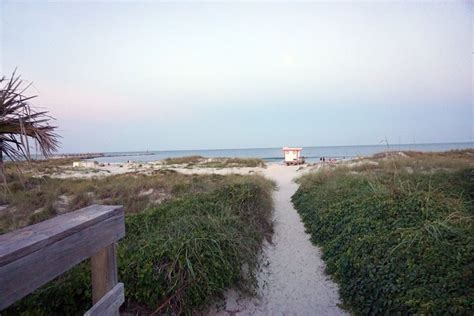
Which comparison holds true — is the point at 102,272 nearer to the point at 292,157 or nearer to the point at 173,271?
the point at 173,271

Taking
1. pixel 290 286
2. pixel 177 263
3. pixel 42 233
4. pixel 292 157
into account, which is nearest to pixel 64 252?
pixel 42 233

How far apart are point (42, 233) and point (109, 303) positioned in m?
0.82

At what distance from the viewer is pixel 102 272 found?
2.21 meters

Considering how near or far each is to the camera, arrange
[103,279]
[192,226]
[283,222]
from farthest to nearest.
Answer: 1. [283,222]
2. [192,226]
3. [103,279]

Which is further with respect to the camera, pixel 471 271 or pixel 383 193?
pixel 383 193

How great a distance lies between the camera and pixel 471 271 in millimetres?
3289

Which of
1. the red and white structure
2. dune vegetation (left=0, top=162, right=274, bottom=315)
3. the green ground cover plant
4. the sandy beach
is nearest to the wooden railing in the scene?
dune vegetation (left=0, top=162, right=274, bottom=315)

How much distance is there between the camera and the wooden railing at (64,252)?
4.59ft

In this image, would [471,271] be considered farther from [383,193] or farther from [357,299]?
[383,193]

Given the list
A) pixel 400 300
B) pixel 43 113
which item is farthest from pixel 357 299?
pixel 43 113

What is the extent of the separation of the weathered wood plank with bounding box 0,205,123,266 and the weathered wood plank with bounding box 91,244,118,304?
276 mm

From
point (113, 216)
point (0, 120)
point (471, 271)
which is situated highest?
point (0, 120)

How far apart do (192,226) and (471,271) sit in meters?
3.83

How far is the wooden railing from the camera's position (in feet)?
4.59
